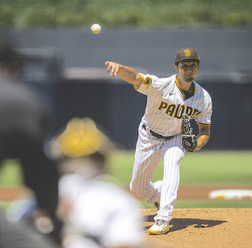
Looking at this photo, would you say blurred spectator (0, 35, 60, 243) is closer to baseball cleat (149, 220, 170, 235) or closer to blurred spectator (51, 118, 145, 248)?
blurred spectator (51, 118, 145, 248)

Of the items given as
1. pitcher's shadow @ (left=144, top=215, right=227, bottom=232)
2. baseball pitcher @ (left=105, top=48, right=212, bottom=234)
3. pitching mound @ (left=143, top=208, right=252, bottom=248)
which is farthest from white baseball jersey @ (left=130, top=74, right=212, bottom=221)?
pitcher's shadow @ (left=144, top=215, right=227, bottom=232)

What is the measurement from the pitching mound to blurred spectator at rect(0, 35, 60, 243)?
2.46m

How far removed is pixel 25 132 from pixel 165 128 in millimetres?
3539

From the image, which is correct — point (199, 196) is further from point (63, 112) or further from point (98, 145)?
point (63, 112)

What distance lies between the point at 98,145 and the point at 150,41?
855 inches

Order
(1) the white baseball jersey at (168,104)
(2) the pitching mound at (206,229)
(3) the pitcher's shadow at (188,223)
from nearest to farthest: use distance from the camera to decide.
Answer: (2) the pitching mound at (206,229) → (1) the white baseball jersey at (168,104) → (3) the pitcher's shadow at (188,223)

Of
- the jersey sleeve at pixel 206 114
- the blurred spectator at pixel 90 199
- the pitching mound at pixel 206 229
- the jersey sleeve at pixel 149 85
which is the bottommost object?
the pitching mound at pixel 206 229

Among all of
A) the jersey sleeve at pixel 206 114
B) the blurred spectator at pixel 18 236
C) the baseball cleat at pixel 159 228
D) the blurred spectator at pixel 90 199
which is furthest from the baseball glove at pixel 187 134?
the blurred spectator at pixel 18 236

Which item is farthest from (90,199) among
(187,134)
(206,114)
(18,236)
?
(206,114)

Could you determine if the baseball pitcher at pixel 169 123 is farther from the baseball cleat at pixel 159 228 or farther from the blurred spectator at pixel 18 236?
the blurred spectator at pixel 18 236

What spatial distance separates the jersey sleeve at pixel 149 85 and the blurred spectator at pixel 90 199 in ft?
10.1

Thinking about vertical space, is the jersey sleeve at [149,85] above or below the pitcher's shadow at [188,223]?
above

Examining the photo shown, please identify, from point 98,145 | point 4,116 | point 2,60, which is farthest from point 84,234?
point 2,60

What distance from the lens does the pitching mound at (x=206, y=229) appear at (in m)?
5.15
